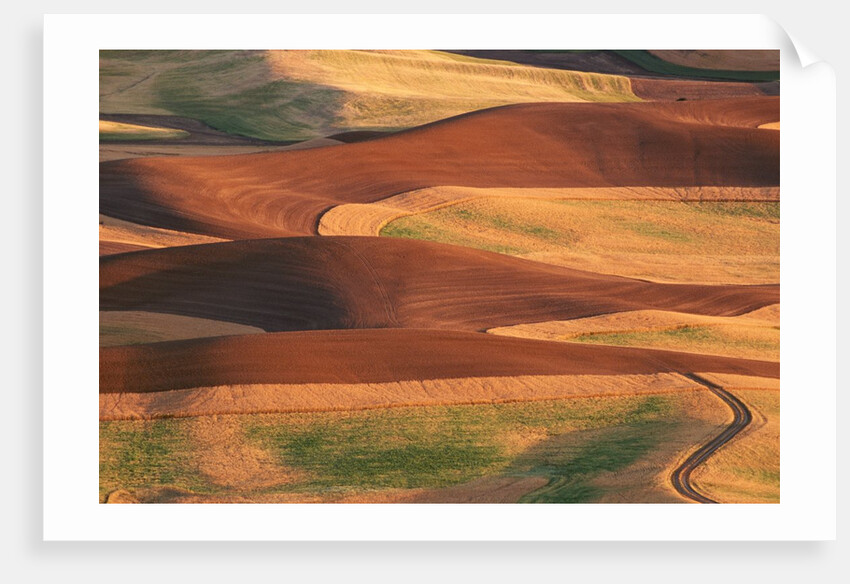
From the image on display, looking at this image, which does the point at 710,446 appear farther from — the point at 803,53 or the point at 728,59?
the point at 728,59

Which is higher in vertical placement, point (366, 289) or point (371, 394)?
point (366, 289)

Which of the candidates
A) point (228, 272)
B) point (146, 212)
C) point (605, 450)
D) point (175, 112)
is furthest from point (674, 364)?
point (175, 112)

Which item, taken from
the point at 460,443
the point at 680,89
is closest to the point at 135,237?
the point at 460,443

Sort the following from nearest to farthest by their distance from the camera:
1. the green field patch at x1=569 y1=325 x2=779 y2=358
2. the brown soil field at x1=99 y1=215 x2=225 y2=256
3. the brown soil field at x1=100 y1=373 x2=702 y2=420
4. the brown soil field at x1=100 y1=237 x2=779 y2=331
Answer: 1. the brown soil field at x1=100 y1=373 x2=702 y2=420
2. the green field patch at x1=569 y1=325 x2=779 y2=358
3. the brown soil field at x1=100 y1=237 x2=779 y2=331
4. the brown soil field at x1=99 y1=215 x2=225 y2=256

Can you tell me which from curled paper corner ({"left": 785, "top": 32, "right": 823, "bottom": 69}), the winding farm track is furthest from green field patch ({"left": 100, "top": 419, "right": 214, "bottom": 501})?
curled paper corner ({"left": 785, "top": 32, "right": 823, "bottom": 69})

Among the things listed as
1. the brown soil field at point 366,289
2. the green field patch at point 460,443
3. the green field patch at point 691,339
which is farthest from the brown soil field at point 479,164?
the green field patch at point 460,443

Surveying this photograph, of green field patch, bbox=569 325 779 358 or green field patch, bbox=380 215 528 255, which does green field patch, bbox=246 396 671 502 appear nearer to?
green field patch, bbox=569 325 779 358
